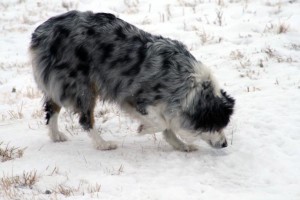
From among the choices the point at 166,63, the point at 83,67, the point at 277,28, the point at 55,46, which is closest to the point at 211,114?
the point at 166,63

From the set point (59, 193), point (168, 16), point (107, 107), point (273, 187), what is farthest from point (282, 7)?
point (59, 193)

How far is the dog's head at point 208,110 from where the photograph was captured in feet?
15.7

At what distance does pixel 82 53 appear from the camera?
16.5ft

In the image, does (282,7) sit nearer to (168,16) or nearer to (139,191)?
(168,16)

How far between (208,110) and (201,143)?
1.94 feet

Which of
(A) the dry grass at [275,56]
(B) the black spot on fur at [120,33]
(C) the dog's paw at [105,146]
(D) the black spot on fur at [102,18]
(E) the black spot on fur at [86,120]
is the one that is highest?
(D) the black spot on fur at [102,18]

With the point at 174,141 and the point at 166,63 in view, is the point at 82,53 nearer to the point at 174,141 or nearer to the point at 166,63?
the point at 166,63

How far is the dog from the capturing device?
15.8 ft

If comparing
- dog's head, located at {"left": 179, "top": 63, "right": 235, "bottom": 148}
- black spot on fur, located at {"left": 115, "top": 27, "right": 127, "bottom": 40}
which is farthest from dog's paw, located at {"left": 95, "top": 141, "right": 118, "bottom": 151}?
black spot on fur, located at {"left": 115, "top": 27, "right": 127, "bottom": 40}

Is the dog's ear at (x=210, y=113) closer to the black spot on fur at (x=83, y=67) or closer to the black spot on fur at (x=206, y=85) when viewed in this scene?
the black spot on fur at (x=206, y=85)

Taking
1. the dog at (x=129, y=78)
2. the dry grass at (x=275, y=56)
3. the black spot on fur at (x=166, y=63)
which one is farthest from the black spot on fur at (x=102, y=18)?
the dry grass at (x=275, y=56)

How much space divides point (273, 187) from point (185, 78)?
1.47 m

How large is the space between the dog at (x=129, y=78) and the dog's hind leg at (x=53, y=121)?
0.18 metres

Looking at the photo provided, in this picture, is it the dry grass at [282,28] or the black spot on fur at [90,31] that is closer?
the black spot on fur at [90,31]
